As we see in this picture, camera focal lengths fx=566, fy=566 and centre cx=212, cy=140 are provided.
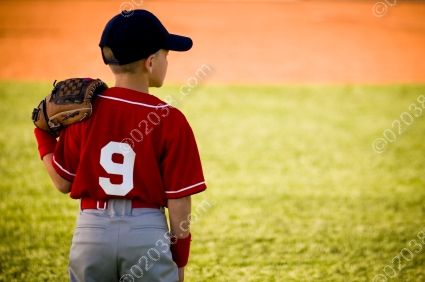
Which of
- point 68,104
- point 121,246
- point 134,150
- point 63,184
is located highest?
point 68,104

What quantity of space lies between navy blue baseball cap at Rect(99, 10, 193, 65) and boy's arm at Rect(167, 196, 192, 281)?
1.85 feet

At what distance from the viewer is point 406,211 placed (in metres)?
5.21

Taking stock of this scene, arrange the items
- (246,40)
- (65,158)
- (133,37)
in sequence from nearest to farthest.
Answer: (133,37)
(65,158)
(246,40)

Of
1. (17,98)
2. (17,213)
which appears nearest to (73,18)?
(17,98)

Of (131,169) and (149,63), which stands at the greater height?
(149,63)

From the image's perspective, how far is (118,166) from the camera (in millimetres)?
2098

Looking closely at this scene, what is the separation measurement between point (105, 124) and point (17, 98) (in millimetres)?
7493

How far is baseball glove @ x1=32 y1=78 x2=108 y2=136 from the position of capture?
209 centimetres

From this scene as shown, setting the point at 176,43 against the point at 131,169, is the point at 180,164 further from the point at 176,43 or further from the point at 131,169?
the point at 176,43

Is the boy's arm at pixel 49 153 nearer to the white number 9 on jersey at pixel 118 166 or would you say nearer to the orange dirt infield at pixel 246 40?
the white number 9 on jersey at pixel 118 166

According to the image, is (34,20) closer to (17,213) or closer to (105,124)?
(17,213)

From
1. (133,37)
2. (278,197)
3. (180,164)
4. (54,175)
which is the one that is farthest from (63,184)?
(278,197)

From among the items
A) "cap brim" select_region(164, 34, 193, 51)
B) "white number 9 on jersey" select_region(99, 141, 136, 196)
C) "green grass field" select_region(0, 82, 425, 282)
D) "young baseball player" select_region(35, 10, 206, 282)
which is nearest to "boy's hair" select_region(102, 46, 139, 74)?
"young baseball player" select_region(35, 10, 206, 282)

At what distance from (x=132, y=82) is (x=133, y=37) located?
17cm
